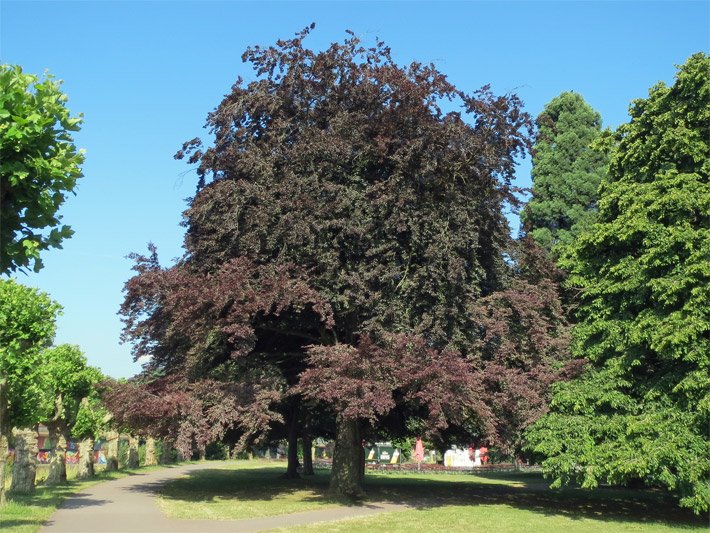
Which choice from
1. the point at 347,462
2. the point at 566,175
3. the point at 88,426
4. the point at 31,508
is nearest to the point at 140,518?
the point at 31,508

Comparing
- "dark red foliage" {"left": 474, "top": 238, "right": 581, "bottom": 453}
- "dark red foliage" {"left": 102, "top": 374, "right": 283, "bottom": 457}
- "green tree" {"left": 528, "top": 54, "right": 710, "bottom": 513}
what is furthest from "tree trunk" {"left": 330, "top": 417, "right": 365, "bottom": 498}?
"green tree" {"left": 528, "top": 54, "right": 710, "bottom": 513}

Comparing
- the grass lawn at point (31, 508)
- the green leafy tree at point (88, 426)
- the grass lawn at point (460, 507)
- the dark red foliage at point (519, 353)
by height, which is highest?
the dark red foliage at point (519, 353)

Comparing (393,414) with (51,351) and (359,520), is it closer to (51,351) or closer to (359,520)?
(359,520)

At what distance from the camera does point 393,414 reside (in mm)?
23266

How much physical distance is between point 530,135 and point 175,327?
11659mm

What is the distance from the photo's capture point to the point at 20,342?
1469cm

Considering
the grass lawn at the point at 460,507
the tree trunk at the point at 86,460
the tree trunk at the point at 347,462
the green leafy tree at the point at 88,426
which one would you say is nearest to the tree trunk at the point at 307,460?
the grass lawn at the point at 460,507

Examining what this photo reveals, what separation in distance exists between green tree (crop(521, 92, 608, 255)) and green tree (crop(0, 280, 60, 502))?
1909 centimetres

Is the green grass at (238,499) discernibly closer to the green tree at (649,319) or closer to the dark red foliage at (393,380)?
the dark red foliage at (393,380)

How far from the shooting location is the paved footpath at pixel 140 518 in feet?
42.8

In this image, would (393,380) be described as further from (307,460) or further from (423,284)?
(307,460)

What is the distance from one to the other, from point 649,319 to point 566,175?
13.9m

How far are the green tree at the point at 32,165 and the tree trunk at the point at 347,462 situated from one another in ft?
38.7

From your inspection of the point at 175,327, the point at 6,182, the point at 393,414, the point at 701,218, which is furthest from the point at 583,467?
the point at 6,182
